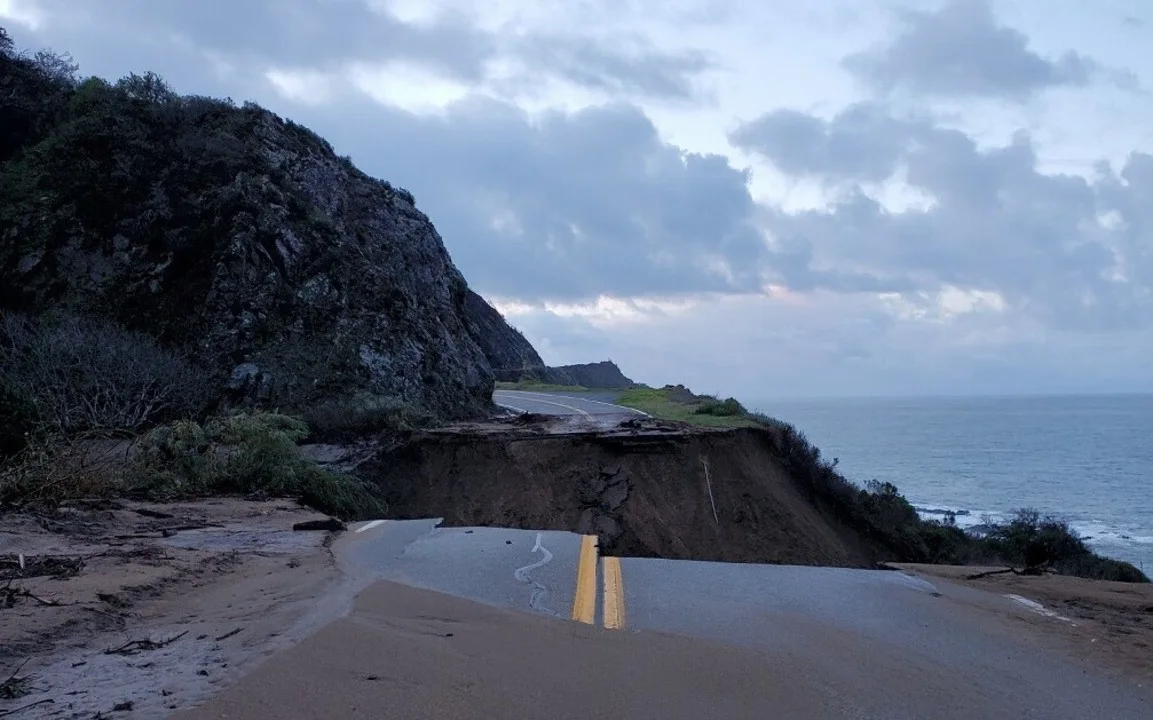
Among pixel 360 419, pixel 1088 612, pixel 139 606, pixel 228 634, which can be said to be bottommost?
pixel 139 606

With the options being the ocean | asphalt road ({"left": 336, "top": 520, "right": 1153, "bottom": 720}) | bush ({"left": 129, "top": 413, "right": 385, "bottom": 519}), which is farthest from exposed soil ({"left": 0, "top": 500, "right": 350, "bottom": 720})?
the ocean

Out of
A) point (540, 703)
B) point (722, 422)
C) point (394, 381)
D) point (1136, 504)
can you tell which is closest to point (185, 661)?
point (540, 703)

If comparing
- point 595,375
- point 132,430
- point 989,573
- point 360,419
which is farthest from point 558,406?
point 595,375

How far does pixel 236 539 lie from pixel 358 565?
1970mm

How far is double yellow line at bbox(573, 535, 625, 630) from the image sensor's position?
6.09m

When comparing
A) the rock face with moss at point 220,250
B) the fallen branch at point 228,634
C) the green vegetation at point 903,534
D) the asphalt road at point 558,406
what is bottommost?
the fallen branch at point 228,634

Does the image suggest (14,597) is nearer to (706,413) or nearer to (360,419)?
(360,419)

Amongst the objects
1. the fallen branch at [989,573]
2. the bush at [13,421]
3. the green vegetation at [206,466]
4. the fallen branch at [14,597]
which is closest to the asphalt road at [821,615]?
the fallen branch at [989,573]

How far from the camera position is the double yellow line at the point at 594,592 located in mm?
6094

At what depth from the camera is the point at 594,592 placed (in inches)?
276

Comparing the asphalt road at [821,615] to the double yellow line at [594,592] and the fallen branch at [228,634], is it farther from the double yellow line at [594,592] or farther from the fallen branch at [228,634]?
the fallen branch at [228,634]

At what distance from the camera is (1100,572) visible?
63.7 ft

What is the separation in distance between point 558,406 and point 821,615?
27.3 meters

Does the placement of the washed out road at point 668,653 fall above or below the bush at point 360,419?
below
